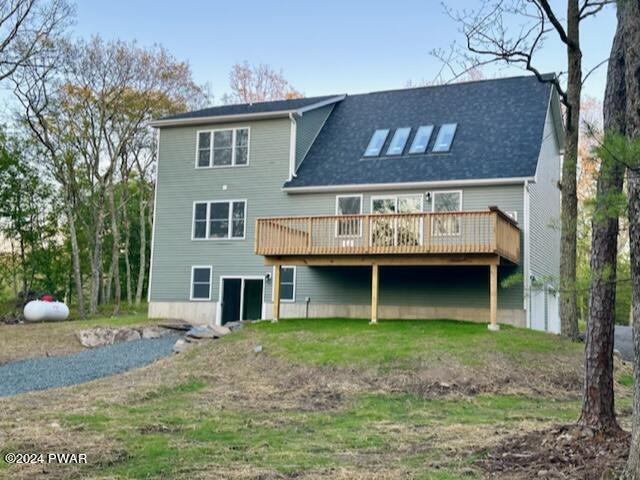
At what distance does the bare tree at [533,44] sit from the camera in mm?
12156

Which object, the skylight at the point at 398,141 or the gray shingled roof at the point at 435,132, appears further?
the skylight at the point at 398,141

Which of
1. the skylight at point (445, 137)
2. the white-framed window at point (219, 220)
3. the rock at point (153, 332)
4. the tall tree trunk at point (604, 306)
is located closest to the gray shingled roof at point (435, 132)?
the skylight at point (445, 137)

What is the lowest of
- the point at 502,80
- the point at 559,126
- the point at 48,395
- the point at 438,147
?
the point at 48,395

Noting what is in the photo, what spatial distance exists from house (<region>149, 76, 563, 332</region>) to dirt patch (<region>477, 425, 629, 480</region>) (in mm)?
8559

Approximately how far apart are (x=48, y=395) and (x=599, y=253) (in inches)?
331

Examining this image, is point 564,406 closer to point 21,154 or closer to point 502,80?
point 502,80

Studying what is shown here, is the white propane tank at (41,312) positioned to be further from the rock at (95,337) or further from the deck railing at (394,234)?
the deck railing at (394,234)

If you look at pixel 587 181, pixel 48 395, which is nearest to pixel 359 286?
pixel 48 395

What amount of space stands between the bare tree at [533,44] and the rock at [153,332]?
1104cm

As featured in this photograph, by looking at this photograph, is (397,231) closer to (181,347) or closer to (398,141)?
(398,141)

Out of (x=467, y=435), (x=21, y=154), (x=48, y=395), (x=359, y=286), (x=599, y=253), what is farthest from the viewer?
(x=21, y=154)

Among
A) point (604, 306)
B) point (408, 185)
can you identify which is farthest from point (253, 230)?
point (604, 306)

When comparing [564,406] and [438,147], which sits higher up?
[438,147]

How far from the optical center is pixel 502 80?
20578 mm
